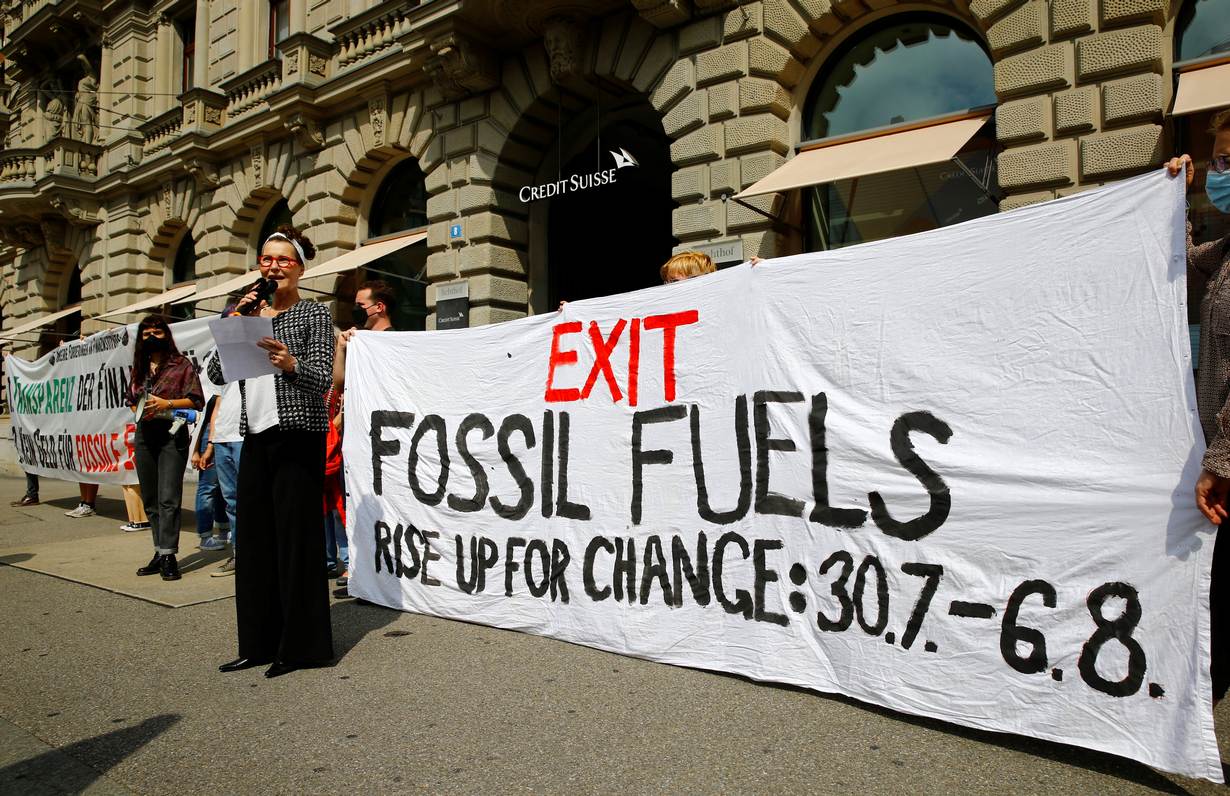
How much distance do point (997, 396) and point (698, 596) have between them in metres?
1.41

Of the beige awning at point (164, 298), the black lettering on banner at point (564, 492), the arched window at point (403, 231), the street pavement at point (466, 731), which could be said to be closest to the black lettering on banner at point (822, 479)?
the street pavement at point (466, 731)

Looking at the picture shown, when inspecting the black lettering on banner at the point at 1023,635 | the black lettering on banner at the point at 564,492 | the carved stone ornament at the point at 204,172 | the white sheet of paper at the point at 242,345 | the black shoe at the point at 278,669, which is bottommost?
the black shoe at the point at 278,669

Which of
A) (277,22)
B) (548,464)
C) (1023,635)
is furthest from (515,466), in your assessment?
(277,22)

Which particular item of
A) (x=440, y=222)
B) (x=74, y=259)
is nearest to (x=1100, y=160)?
(x=440, y=222)

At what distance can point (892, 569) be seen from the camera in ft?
9.70

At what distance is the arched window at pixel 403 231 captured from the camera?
41.2 feet

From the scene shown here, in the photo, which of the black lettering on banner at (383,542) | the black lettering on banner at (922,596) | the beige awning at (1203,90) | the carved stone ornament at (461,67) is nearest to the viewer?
the black lettering on banner at (922,596)

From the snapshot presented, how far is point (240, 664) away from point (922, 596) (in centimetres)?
286

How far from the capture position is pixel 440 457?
14.7ft

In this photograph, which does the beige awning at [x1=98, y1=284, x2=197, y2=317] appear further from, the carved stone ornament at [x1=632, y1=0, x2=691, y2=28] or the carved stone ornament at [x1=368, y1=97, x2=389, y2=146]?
the carved stone ornament at [x1=632, y1=0, x2=691, y2=28]

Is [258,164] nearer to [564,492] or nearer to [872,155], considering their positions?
[872,155]

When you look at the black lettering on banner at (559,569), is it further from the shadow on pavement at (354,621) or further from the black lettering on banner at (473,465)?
the shadow on pavement at (354,621)

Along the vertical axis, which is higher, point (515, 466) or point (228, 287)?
point (228, 287)

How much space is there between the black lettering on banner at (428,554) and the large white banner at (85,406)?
10.8ft
